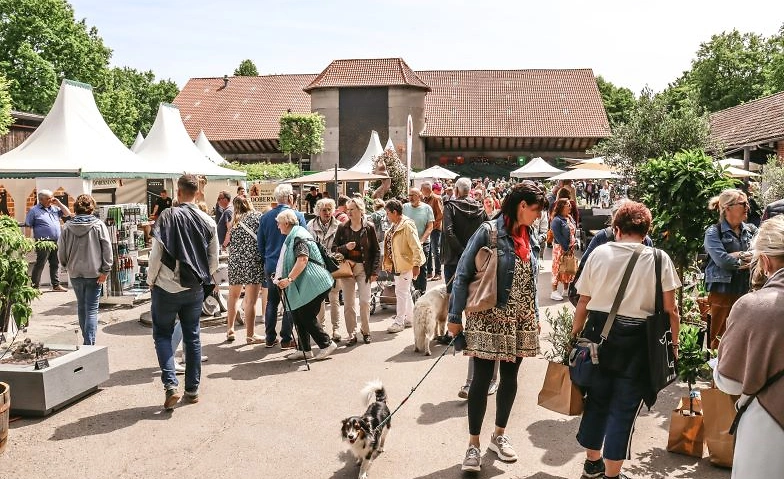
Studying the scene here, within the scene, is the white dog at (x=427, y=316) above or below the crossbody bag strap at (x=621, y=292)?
below

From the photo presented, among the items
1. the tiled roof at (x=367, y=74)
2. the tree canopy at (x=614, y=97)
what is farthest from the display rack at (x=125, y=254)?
the tree canopy at (x=614, y=97)

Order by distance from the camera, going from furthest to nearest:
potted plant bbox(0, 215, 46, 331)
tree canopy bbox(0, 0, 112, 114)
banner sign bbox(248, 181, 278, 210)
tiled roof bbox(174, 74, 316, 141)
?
tiled roof bbox(174, 74, 316, 141) → tree canopy bbox(0, 0, 112, 114) → banner sign bbox(248, 181, 278, 210) → potted plant bbox(0, 215, 46, 331)

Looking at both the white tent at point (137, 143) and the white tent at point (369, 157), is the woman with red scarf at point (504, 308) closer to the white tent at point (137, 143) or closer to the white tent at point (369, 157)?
the white tent at point (137, 143)

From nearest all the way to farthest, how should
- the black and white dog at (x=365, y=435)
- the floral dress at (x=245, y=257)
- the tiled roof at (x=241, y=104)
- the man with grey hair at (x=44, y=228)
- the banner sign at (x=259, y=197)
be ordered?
the black and white dog at (x=365, y=435)
the floral dress at (x=245, y=257)
the man with grey hair at (x=44, y=228)
the banner sign at (x=259, y=197)
the tiled roof at (x=241, y=104)

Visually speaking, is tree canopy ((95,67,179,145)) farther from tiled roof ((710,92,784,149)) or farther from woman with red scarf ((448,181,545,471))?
woman with red scarf ((448,181,545,471))

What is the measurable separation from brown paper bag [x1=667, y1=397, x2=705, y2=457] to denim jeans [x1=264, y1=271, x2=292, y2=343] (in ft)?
14.5

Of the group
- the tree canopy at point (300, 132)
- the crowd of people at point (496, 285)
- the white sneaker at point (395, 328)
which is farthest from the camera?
the tree canopy at point (300, 132)

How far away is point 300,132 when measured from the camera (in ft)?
141

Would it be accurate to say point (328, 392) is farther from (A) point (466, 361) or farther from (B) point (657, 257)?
(B) point (657, 257)

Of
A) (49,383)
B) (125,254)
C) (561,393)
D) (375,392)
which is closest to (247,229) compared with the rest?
(49,383)

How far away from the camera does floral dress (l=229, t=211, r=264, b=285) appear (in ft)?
26.5

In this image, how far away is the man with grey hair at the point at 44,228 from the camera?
1219 centimetres

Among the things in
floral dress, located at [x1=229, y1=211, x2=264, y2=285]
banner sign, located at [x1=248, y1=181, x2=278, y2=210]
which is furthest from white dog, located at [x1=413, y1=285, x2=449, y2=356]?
banner sign, located at [x1=248, y1=181, x2=278, y2=210]

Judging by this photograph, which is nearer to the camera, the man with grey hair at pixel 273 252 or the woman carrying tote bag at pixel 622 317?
the woman carrying tote bag at pixel 622 317
